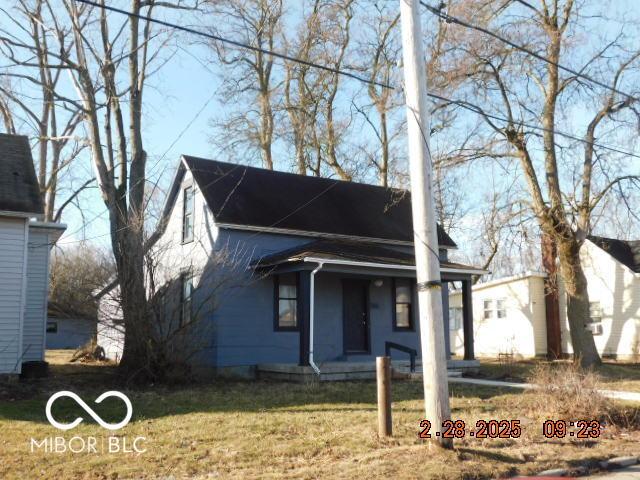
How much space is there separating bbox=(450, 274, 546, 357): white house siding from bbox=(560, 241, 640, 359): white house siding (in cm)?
104

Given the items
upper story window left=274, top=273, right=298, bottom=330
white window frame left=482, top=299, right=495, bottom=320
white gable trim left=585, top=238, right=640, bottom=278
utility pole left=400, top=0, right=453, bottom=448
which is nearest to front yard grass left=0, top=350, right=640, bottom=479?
utility pole left=400, top=0, right=453, bottom=448

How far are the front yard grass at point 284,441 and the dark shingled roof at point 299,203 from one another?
22.7ft

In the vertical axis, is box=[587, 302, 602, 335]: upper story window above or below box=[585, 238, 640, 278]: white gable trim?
below

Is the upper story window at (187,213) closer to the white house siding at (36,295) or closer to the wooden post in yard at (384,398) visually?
the white house siding at (36,295)

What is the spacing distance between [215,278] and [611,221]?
1232 centimetres

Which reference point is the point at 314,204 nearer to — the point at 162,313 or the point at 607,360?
the point at 162,313

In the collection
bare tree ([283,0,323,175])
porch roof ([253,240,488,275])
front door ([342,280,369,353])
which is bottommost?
front door ([342,280,369,353])

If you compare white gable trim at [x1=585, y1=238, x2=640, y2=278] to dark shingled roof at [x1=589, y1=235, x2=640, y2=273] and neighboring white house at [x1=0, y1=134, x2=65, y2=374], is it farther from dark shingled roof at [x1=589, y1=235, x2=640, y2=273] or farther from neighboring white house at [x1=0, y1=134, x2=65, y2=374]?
neighboring white house at [x1=0, y1=134, x2=65, y2=374]

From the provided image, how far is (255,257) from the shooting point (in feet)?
58.7

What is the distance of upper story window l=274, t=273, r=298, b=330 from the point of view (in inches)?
707

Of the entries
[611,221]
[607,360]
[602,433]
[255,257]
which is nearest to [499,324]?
[607,360]

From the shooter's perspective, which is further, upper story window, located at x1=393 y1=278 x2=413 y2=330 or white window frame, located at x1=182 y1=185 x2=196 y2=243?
upper story window, located at x1=393 y1=278 x2=413 y2=330

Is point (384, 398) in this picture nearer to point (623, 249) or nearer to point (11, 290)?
point (11, 290)

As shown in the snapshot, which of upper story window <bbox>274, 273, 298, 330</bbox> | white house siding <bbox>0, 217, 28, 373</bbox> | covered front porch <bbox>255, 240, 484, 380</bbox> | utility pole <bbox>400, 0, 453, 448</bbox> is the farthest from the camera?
upper story window <bbox>274, 273, 298, 330</bbox>
